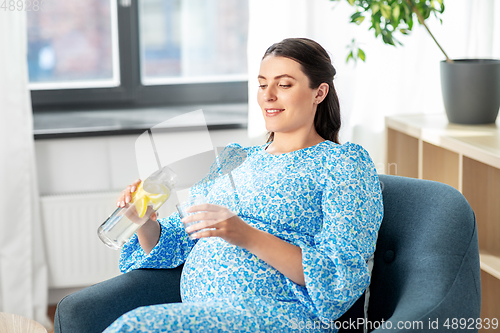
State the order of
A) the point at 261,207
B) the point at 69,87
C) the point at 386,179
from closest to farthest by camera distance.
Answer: the point at 261,207
the point at 386,179
the point at 69,87

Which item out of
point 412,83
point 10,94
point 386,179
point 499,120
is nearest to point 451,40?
point 412,83

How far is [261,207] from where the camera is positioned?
1395 millimetres

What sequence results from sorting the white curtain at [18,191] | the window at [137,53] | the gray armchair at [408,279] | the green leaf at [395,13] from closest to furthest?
1. the gray armchair at [408,279]
2. the green leaf at [395,13]
3. the white curtain at [18,191]
4. the window at [137,53]

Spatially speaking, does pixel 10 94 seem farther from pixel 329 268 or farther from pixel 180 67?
pixel 329 268

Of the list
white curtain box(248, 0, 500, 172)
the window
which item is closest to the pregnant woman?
white curtain box(248, 0, 500, 172)

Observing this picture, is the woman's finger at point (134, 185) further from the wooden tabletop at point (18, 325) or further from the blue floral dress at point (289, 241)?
the wooden tabletop at point (18, 325)

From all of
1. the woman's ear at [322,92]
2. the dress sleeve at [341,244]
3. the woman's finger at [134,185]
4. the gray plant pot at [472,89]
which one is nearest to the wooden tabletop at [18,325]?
the woman's finger at [134,185]

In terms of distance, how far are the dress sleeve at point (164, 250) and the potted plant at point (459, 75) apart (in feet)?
3.11

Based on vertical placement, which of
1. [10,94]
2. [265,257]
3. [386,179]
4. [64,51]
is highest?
[64,51]

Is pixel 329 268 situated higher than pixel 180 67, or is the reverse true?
pixel 180 67

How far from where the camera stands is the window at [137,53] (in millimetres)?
2607

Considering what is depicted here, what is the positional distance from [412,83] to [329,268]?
53.9 inches

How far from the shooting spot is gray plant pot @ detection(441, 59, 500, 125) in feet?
6.22

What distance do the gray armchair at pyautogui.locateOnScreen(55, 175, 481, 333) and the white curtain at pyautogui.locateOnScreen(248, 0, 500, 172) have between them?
0.86 m
